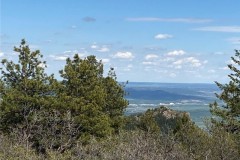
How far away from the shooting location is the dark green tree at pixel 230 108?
41.1 m

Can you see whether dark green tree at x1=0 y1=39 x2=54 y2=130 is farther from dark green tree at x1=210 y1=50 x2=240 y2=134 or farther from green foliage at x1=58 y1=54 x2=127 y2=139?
dark green tree at x1=210 y1=50 x2=240 y2=134

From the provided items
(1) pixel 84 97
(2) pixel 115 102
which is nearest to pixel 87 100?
(1) pixel 84 97

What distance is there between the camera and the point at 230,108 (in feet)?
141

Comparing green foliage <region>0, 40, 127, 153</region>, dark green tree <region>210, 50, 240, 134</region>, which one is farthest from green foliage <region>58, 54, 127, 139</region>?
dark green tree <region>210, 50, 240, 134</region>

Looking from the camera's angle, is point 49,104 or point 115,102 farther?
point 115,102

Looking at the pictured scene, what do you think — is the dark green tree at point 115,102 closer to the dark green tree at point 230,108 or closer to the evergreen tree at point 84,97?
the evergreen tree at point 84,97

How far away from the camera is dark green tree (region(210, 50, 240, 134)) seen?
135ft

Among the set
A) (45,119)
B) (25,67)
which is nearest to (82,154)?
(45,119)

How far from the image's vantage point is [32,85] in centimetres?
4697

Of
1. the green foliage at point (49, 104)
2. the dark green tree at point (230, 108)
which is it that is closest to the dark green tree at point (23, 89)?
the green foliage at point (49, 104)

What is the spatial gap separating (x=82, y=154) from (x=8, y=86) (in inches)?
791

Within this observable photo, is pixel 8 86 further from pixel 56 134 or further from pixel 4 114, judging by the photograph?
pixel 56 134

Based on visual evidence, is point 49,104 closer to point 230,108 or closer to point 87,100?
point 87,100

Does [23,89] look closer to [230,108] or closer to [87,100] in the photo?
[87,100]
